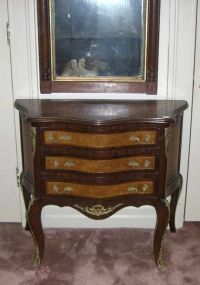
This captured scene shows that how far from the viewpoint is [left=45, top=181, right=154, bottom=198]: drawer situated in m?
2.10

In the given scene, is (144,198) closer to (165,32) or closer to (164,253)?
(164,253)

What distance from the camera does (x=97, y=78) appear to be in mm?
2449

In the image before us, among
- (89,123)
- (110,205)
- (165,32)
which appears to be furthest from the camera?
(165,32)

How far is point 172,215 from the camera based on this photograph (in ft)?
8.63

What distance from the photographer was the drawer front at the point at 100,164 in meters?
2.05

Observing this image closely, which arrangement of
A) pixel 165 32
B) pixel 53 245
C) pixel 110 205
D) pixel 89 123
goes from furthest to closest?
pixel 53 245, pixel 165 32, pixel 110 205, pixel 89 123

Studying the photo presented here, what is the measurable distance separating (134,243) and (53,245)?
0.51 m

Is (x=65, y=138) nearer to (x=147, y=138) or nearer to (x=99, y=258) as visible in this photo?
(x=147, y=138)

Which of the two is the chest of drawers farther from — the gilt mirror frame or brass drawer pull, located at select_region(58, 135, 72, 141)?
the gilt mirror frame

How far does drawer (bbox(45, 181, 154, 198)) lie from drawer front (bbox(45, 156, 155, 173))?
0.30 feet

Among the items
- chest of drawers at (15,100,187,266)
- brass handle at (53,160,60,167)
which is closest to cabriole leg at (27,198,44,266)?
chest of drawers at (15,100,187,266)

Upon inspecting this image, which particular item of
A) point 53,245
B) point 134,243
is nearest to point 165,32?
point 134,243

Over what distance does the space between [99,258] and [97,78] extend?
42.7 inches

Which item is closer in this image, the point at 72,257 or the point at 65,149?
the point at 65,149
